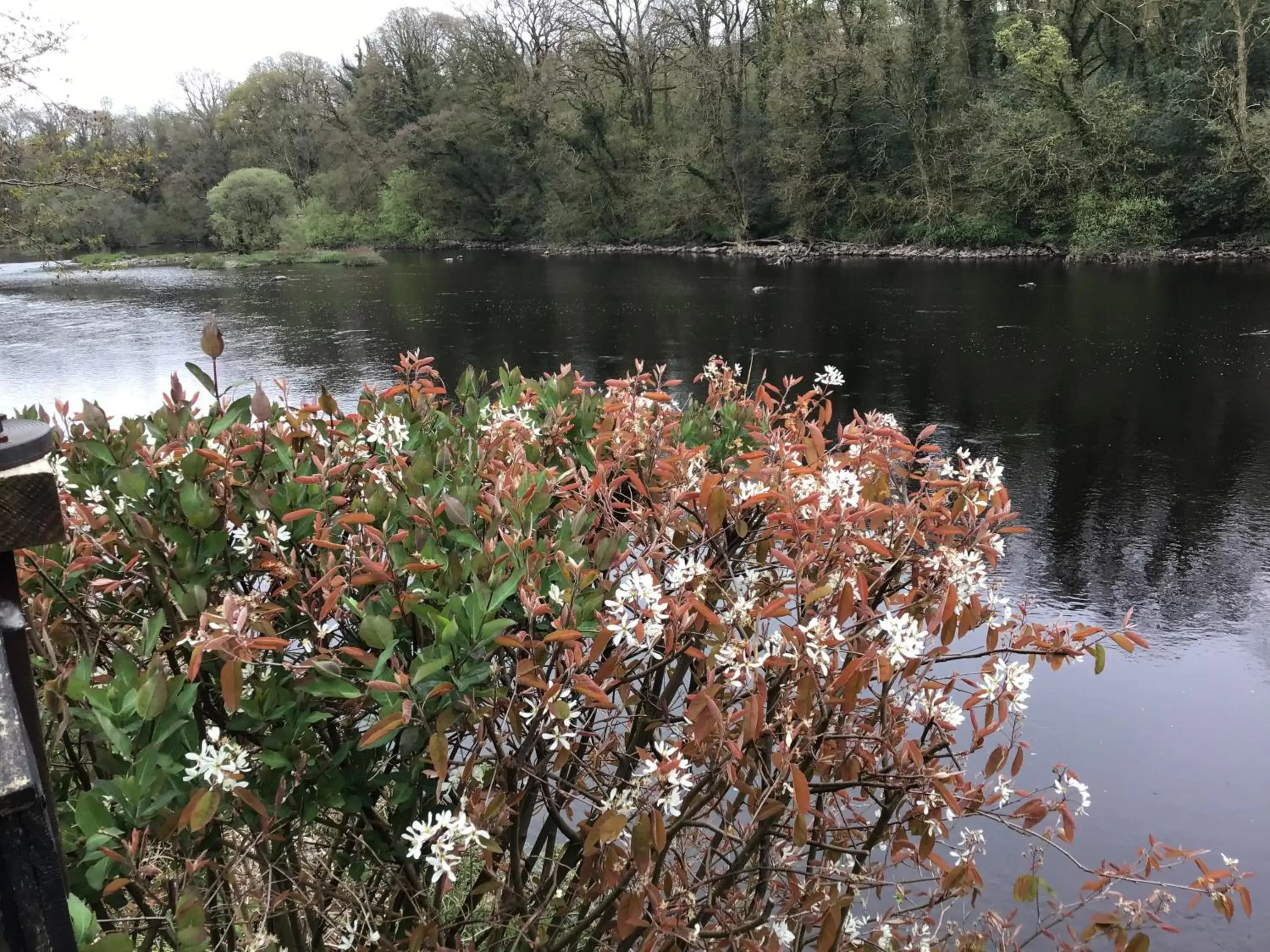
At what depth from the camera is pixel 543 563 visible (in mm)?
1737

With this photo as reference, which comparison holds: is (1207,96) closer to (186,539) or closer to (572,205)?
(572,205)

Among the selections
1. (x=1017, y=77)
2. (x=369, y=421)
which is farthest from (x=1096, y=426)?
(x=1017, y=77)

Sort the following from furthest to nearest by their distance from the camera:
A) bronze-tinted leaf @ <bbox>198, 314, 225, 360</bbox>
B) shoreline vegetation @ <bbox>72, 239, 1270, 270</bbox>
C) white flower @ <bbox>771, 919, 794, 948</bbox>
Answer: shoreline vegetation @ <bbox>72, 239, 1270, 270</bbox>, white flower @ <bbox>771, 919, 794, 948</bbox>, bronze-tinted leaf @ <bbox>198, 314, 225, 360</bbox>

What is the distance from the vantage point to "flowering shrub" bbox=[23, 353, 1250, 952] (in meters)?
1.52

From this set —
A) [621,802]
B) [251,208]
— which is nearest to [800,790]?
[621,802]

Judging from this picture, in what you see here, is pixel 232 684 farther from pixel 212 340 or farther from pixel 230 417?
pixel 230 417

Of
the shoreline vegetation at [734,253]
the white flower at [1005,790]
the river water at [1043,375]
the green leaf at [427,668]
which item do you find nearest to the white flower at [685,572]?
the green leaf at [427,668]

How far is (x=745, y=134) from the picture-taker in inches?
1361

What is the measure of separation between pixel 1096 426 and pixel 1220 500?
96.6 inches

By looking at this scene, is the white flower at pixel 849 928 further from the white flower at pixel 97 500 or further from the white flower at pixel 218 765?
the white flower at pixel 97 500

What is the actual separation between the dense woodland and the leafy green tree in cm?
145

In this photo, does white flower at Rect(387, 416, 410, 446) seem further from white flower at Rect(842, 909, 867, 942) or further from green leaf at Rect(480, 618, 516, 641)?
white flower at Rect(842, 909, 867, 942)

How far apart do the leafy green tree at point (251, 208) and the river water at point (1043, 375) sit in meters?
12.8

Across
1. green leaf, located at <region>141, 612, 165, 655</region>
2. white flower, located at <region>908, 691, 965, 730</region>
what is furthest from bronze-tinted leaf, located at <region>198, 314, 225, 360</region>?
white flower, located at <region>908, 691, 965, 730</region>
